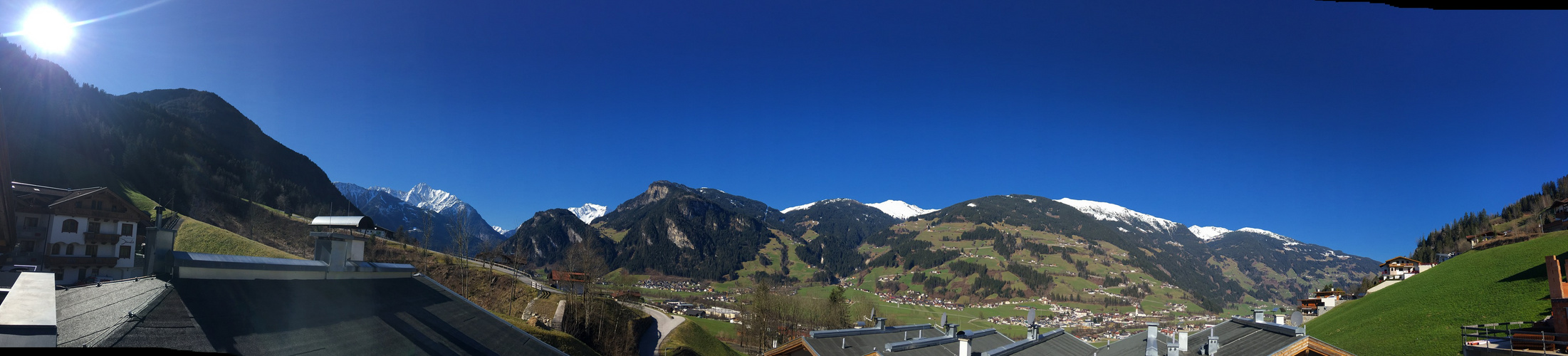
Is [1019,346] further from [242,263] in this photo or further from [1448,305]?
[1448,305]

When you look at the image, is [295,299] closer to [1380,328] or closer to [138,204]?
[1380,328]


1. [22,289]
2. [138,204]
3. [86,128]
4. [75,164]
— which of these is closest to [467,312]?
[22,289]

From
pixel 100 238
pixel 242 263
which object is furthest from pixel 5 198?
pixel 100 238

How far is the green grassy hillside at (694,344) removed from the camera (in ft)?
166

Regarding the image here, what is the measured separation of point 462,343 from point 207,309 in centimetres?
398

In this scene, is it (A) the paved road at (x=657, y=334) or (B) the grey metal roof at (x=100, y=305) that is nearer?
(B) the grey metal roof at (x=100, y=305)

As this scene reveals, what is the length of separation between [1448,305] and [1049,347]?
83.2ft

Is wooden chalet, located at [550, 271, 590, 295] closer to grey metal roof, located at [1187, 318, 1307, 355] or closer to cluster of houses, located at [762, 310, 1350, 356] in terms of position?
cluster of houses, located at [762, 310, 1350, 356]

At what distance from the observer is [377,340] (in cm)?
967

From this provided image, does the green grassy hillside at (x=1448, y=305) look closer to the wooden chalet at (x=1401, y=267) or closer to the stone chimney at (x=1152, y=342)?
the stone chimney at (x=1152, y=342)

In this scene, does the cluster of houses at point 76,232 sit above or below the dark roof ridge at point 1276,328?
above

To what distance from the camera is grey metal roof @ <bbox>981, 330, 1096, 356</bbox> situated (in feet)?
75.3

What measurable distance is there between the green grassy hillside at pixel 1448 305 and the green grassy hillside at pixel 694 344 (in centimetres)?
4291

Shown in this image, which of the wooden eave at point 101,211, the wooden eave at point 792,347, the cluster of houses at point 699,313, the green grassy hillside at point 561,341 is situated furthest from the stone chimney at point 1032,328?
the cluster of houses at point 699,313
